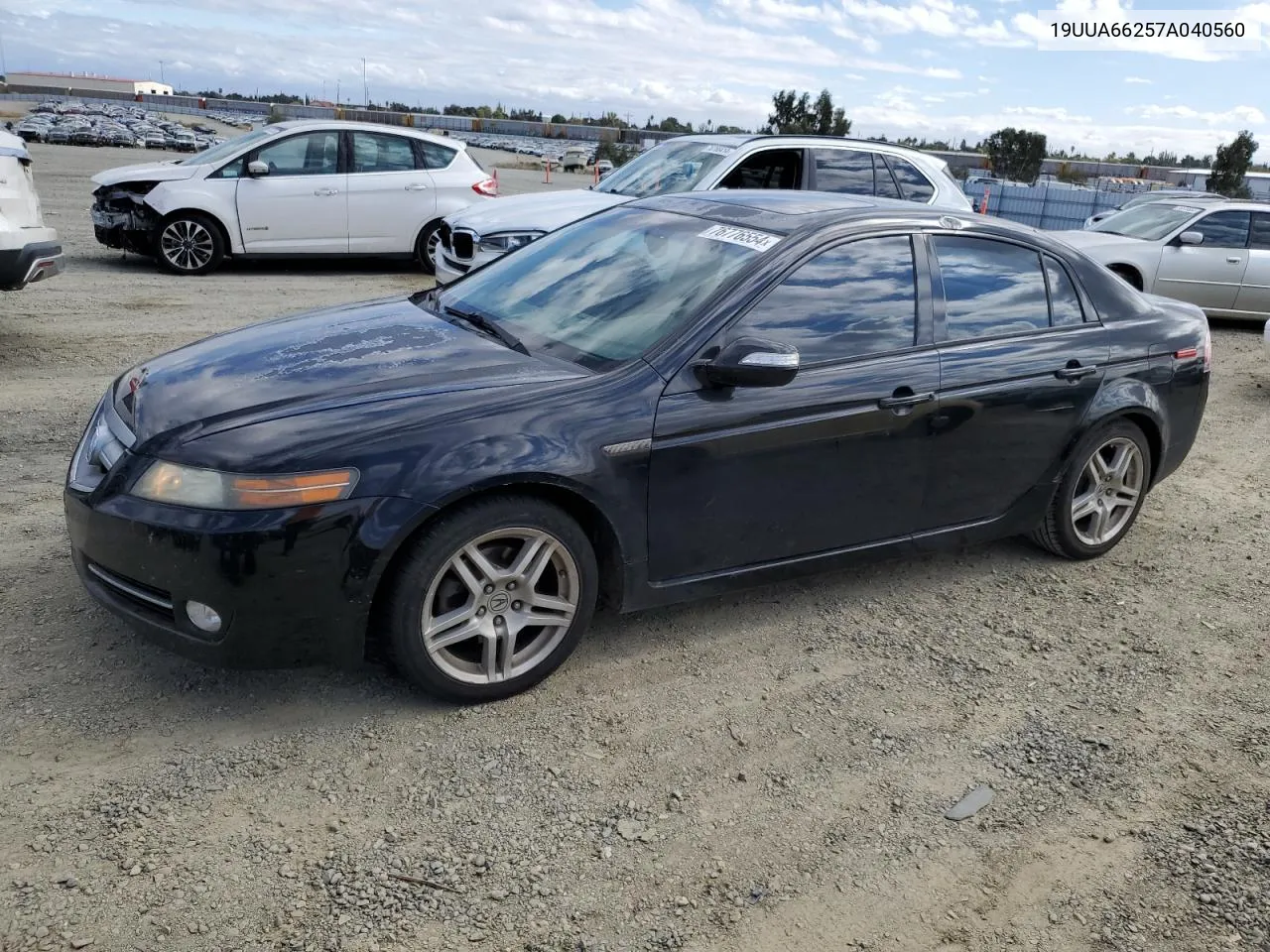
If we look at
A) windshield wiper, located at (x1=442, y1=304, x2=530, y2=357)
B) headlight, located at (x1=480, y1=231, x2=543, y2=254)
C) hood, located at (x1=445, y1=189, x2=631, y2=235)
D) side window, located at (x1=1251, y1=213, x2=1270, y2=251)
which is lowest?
windshield wiper, located at (x1=442, y1=304, x2=530, y2=357)

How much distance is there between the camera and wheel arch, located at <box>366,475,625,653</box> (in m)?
3.22

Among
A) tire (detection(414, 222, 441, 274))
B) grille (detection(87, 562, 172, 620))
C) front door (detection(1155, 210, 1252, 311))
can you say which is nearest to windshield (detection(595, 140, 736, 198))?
tire (detection(414, 222, 441, 274))

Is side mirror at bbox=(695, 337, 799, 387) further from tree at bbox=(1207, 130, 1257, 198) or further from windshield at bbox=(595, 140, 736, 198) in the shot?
tree at bbox=(1207, 130, 1257, 198)

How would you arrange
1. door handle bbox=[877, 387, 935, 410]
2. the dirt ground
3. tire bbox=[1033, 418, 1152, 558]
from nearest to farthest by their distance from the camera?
the dirt ground, door handle bbox=[877, 387, 935, 410], tire bbox=[1033, 418, 1152, 558]

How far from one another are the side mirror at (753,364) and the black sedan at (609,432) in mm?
11

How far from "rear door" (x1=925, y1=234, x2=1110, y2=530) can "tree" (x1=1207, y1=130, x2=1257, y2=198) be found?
31979mm

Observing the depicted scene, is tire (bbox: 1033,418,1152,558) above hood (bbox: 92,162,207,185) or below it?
below

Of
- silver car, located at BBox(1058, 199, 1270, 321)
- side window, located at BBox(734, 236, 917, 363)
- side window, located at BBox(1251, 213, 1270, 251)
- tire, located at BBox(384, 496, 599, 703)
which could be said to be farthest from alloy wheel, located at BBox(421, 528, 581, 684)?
side window, located at BBox(1251, 213, 1270, 251)

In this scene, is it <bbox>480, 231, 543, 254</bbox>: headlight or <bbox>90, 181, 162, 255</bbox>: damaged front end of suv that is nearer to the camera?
<bbox>480, 231, 543, 254</bbox>: headlight

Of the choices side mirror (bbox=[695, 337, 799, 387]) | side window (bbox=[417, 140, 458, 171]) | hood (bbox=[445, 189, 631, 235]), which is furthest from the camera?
side window (bbox=[417, 140, 458, 171])

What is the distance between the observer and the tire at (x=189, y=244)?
36.1ft

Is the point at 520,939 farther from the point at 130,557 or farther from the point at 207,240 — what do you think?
the point at 207,240

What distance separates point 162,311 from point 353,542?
23.7ft

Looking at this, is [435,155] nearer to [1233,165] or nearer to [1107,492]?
[1107,492]
